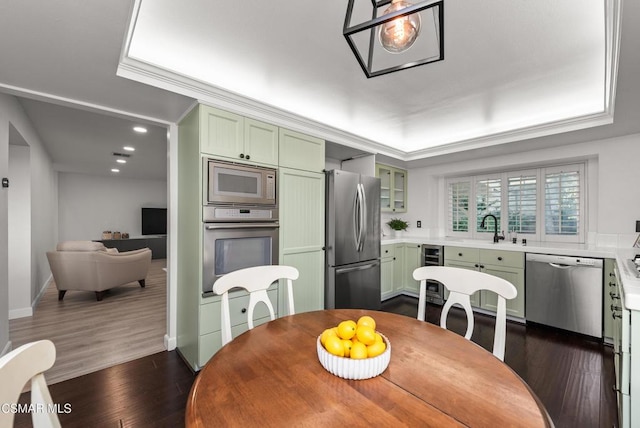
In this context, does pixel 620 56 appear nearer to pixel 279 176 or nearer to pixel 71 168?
pixel 279 176

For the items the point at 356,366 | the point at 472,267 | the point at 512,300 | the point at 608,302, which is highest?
the point at 356,366

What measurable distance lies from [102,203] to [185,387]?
7193mm

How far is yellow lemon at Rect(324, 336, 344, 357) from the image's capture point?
3.02ft

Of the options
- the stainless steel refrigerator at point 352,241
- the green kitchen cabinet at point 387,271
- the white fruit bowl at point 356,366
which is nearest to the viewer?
the white fruit bowl at point 356,366

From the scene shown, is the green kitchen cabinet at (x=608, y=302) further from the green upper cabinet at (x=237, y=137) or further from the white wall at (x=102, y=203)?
the white wall at (x=102, y=203)

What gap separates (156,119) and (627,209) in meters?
4.98

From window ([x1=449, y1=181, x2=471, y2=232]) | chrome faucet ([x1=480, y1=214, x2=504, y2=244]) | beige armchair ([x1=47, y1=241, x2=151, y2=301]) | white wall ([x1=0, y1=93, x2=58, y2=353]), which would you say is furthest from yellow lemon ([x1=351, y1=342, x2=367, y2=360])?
beige armchair ([x1=47, y1=241, x2=151, y2=301])

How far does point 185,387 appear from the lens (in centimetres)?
209

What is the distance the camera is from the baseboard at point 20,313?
11.0 feet

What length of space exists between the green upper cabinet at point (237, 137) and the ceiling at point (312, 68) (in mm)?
109

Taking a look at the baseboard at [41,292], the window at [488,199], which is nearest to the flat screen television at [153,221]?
the baseboard at [41,292]

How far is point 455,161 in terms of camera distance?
14.1 feet

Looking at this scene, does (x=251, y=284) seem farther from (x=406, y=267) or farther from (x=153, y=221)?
(x=153, y=221)

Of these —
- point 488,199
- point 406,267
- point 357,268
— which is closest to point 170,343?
point 357,268
